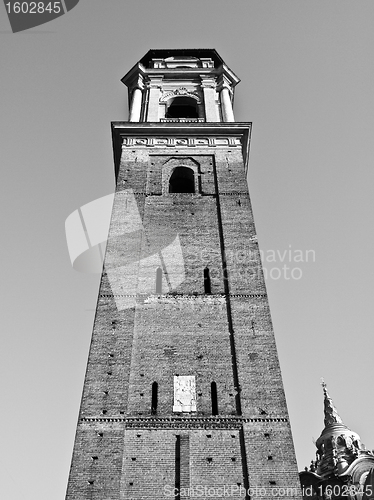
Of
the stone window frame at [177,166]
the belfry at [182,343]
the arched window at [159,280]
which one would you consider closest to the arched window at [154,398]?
the belfry at [182,343]

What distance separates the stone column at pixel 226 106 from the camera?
25281 millimetres

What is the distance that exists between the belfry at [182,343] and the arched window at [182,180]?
0.04 meters

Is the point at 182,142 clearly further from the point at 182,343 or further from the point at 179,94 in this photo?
the point at 182,343

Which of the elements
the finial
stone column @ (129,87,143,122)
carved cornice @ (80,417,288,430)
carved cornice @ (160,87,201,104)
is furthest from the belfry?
the finial

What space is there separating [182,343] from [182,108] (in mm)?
15503

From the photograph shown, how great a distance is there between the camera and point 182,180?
22391mm

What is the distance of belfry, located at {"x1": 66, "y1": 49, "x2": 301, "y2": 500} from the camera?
12078mm

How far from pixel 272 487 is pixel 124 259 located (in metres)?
7.91

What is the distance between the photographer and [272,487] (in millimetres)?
11797

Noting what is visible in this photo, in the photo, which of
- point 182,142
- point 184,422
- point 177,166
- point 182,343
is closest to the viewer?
point 184,422

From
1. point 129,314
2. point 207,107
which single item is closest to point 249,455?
point 129,314

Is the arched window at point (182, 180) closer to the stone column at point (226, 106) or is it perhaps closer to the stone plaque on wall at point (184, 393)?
the stone column at point (226, 106)

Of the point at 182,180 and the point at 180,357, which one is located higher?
the point at 182,180

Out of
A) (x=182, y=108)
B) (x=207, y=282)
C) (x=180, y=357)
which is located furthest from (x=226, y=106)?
(x=180, y=357)
